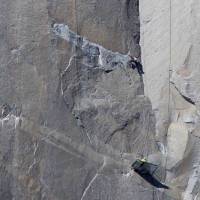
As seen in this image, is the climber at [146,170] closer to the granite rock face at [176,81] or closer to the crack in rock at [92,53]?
the granite rock face at [176,81]

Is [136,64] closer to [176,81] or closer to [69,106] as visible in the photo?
[176,81]

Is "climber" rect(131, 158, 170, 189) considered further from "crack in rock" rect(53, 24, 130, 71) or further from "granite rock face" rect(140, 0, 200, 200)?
"crack in rock" rect(53, 24, 130, 71)

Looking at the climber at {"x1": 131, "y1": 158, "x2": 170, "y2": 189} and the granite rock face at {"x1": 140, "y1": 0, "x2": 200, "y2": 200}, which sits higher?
the granite rock face at {"x1": 140, "y1": 0, "x2": 200, "y2": 200}

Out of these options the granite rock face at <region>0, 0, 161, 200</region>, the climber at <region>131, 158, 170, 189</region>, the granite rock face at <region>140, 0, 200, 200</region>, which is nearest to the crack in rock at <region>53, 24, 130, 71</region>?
the granite rock face at <region>0, 0, 161, 200</region>

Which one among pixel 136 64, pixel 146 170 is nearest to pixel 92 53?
pixel 136 64

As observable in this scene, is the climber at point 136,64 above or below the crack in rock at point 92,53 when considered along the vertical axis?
below

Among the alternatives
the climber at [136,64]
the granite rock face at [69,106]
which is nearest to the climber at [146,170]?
the granite rock face at [69,106]
